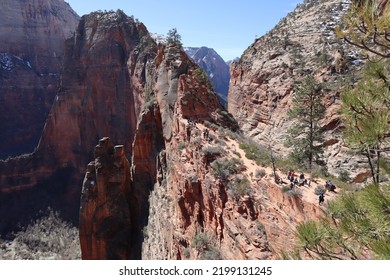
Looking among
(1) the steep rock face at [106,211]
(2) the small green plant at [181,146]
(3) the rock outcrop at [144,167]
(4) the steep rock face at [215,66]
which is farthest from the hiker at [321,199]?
(4) the steep rock face at [215,66]

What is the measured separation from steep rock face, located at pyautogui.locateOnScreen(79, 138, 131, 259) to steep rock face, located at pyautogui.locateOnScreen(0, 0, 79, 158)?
5848 cm

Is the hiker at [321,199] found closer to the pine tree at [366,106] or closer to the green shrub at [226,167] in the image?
the green shrub at [226,167]

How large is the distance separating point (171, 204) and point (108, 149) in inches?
486

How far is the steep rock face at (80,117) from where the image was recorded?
49.5m

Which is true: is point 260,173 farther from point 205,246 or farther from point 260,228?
point 205,246

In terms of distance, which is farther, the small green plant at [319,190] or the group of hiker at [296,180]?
the group of hiker at [296,180]

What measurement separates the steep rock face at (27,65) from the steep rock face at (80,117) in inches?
1147

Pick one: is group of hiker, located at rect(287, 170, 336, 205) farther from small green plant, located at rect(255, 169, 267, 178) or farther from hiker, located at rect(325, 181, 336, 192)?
small green plant, located at rect(255, 169, 267, 178)

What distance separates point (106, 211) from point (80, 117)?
2910 centimetres

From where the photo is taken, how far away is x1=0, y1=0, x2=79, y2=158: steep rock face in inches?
3342

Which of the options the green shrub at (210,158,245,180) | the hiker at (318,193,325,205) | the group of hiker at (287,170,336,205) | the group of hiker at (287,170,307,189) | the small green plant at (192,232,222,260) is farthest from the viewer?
the green shrub at (210,158,245,180)

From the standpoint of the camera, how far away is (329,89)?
97.3ft

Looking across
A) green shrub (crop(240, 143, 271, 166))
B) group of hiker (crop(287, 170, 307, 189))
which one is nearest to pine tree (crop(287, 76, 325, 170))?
green shrub (crop(240, 143, 271, 166))

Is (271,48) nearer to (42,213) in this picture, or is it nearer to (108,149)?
(108,149)
